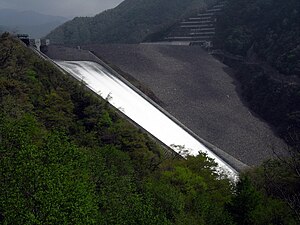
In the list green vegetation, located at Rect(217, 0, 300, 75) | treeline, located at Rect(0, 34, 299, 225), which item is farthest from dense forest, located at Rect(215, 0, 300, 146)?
treeline, located at Rect(0, 34, 299, 225)

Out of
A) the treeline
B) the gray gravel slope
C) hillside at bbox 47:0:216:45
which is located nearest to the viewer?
the treeline

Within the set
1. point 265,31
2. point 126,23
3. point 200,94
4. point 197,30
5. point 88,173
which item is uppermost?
point 88,173

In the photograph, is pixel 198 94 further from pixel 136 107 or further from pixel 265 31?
pixel 265 31

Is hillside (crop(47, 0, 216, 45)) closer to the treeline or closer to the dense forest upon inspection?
the dense forest

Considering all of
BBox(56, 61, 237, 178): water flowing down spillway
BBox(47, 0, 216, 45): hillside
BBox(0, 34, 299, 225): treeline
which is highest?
BBox(0, 34, 299, 225): treeline

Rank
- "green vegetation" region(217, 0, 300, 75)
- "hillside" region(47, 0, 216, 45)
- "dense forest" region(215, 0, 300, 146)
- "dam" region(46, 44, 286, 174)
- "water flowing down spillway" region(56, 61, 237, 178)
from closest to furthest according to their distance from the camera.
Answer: "water flowing down spillway" region(56, 61, 237, 178), "dam" region(46, 44, 286, 174), "dense forest" region(215, 0, 300, 146), "green vegetation" region(217, 0, 300, 75), "hillside" region(47, 0, 216, 45)

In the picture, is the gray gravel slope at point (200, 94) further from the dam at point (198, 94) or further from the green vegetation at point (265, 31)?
the green vegetation at point (265, 31)

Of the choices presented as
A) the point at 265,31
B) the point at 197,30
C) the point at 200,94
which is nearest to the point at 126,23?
the point at 197,30
